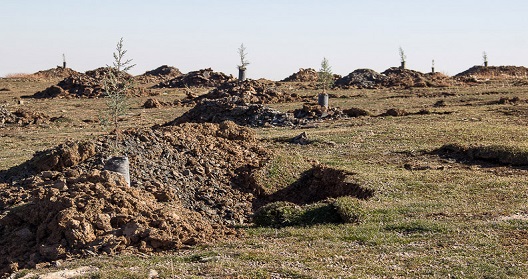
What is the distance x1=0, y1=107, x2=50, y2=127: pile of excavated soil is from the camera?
32.2 meters

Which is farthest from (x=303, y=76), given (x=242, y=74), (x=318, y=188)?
(x=318, y=188)

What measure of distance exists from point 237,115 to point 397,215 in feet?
59.3

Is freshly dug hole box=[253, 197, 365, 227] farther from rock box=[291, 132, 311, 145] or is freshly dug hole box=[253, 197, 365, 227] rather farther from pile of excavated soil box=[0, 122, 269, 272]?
rock box=[291, 132, 311, 145]

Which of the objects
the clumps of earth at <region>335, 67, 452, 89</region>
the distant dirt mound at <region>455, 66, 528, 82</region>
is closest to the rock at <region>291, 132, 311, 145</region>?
the clumps of earth at <region>335, 67, 452, 89</region>

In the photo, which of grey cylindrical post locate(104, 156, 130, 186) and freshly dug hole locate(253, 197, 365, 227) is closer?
freshly dug hole locate(253, 197, 365, 227)

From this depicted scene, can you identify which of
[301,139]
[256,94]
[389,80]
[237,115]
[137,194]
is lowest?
[137,194]

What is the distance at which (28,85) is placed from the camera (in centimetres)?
6044

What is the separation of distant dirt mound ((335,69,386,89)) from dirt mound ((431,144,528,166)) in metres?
31.8

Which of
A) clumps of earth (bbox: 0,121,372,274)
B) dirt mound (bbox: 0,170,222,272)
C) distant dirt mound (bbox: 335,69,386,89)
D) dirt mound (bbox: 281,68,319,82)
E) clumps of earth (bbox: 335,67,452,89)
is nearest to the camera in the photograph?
dirt mound (bbox: 0,170,222,272)

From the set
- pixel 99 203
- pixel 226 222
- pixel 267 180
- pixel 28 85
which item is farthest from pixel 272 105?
pixel 28 85

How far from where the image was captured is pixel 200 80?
205 feet

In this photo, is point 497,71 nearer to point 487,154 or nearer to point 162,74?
point 162,74

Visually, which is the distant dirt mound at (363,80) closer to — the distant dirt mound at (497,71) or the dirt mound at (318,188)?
the distant dirt mound at (497,71)

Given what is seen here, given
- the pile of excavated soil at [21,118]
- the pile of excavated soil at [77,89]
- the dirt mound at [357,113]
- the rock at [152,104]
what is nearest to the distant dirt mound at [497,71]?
the pile of excavated soil at [77,89]
